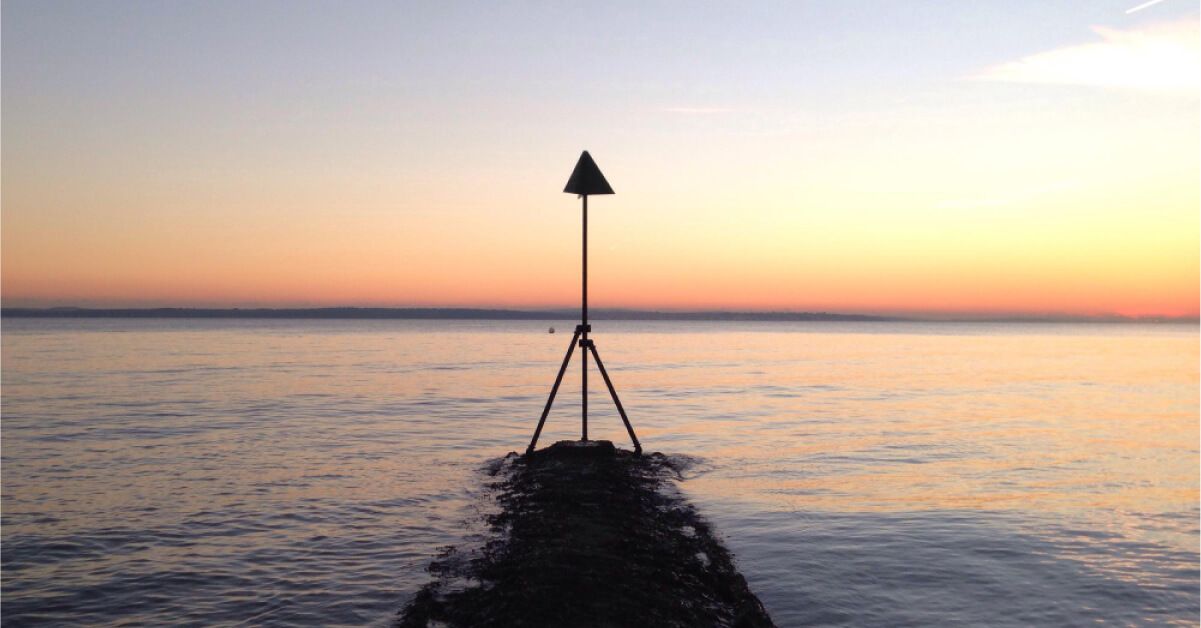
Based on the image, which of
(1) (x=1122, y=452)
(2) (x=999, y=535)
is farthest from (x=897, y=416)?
(2) (x=999, y=535)

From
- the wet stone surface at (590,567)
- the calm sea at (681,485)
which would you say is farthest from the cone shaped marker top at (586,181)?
the calm sea at (681,485)

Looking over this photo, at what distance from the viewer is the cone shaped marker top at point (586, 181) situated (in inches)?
772

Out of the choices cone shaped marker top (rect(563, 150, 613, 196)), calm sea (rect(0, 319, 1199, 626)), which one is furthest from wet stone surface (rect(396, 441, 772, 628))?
cone shaped marker top (rect(563, 150, 613, 196))

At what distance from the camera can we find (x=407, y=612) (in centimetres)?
1009

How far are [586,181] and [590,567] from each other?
11.2 metres

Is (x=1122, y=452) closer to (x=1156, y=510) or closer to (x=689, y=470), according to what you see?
(x=1156, y=510)

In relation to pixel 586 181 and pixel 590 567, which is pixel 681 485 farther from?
pixel 590 567

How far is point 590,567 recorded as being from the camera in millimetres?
10516

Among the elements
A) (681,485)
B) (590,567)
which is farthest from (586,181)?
(590,567)

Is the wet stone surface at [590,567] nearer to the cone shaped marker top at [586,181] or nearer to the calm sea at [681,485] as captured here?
the calm sea at [681,485]

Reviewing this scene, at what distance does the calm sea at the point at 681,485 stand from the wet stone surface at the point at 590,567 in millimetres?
744

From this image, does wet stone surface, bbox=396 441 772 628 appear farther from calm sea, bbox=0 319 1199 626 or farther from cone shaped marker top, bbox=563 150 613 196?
cone shaped marker top, bbox=563 150 613 196

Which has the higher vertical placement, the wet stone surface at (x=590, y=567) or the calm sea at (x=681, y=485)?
the wet stone surface at (x=590, y=567)

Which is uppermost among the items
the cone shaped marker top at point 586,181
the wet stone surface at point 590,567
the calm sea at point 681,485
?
the cone shaped marker top at point 586,181
